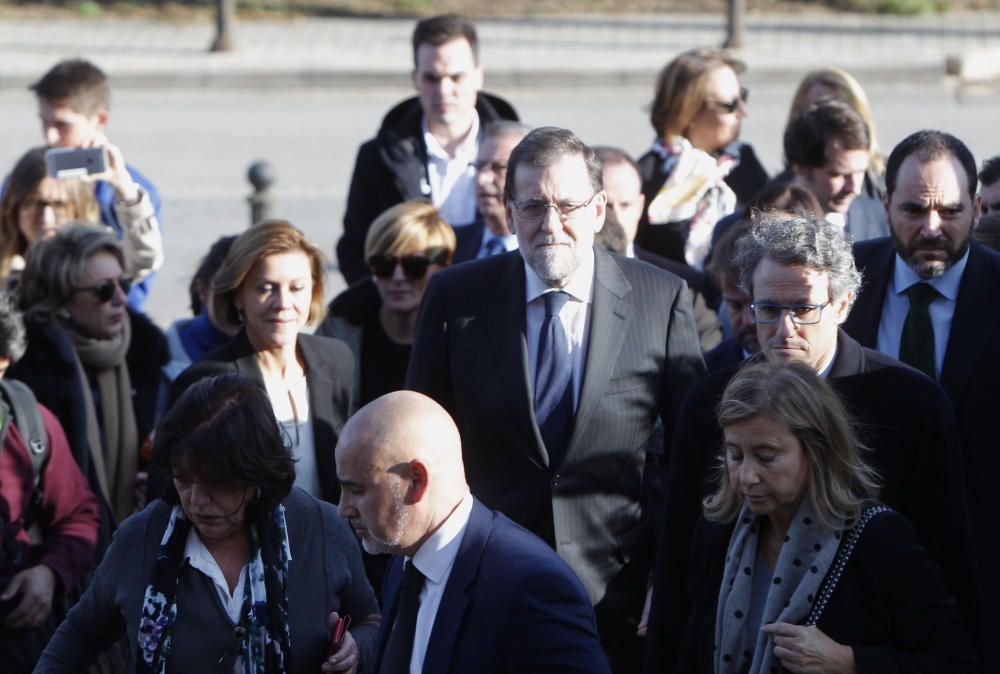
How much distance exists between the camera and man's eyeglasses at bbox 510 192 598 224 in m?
5.60

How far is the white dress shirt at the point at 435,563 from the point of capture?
Answer: 4.05 meters

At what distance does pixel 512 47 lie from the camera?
20.7 metres

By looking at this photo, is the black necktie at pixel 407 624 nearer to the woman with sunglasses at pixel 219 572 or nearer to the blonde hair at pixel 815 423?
the woman with sunglasses at pixel 219 572

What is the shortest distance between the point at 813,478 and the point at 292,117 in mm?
14476

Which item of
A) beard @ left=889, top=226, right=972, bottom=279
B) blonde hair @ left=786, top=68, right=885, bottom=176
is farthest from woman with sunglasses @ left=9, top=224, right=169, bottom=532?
blonde hair @ left=786, top=68, right=885, bottom=176

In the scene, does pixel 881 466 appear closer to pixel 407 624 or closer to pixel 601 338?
pixel 601 338

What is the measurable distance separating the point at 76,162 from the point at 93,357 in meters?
1.62

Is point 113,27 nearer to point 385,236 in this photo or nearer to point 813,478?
point 385,236

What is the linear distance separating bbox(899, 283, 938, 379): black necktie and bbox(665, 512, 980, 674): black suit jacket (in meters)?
1.40

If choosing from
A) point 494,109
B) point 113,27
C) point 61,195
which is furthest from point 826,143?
point 113,27

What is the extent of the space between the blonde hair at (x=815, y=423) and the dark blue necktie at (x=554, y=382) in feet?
3.76

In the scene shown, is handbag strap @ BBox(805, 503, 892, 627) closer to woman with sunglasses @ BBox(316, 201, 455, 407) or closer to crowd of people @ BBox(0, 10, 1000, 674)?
crowd of people @ BBox(0, 10, 1000, 674)

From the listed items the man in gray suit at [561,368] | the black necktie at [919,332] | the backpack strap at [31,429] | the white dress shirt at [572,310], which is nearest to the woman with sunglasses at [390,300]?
the man in gray suit at [561,368]

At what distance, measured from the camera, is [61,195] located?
7.98 meters
